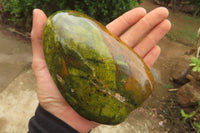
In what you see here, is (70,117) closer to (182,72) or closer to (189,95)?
(189,95)

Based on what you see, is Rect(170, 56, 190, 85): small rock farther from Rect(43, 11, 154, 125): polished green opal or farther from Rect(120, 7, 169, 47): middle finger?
Rect(43, 11, 154, 125): polished green opal

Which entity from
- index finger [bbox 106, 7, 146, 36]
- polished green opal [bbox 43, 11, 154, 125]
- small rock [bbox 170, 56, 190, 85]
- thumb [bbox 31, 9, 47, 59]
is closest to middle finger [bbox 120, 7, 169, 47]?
index finger [bbox 106, 7, 146, 36]

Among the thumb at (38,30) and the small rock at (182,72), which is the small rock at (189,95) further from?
the thumb at (38,30)

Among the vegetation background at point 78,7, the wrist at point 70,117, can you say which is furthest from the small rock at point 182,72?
the wrist at point 70,117

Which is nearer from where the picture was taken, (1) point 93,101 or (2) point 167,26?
(1) point 93,101

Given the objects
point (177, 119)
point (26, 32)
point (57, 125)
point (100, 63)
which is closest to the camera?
point (100, 63)

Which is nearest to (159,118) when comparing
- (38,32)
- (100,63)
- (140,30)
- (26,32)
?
(140,30)

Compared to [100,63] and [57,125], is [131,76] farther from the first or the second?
[57,125]

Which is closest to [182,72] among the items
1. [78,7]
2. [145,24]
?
[145,24]
